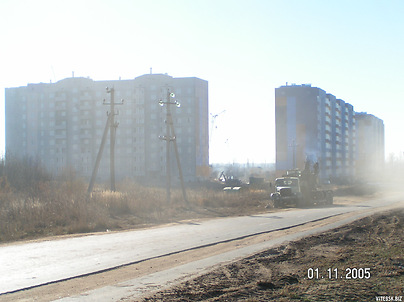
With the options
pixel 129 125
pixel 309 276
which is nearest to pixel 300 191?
pixel 309 276

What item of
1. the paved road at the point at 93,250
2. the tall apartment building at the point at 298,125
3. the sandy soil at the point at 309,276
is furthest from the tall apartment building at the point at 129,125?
the sandy soil at the point at 309,276

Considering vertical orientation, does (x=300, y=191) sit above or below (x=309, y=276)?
above

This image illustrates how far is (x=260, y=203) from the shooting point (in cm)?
3800

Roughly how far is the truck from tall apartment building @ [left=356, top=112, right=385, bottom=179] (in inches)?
3696

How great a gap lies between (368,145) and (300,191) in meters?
115

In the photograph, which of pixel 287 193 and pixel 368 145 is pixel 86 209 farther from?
pixel 368 145

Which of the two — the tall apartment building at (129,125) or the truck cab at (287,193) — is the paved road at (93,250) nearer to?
the truck cab at (287,193)

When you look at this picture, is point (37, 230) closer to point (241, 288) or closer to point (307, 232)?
point (307, 232)

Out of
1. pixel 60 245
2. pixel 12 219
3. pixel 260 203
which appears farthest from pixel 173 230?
pixel 260 203

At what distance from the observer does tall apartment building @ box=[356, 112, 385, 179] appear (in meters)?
134

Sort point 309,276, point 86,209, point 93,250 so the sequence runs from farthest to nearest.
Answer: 1. point 86,209
2. point 93,250
3. point 309,276

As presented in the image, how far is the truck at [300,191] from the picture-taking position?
35.5m

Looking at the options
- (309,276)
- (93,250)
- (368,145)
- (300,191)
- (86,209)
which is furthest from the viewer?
(368,145)

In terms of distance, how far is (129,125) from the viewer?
3027 inches
